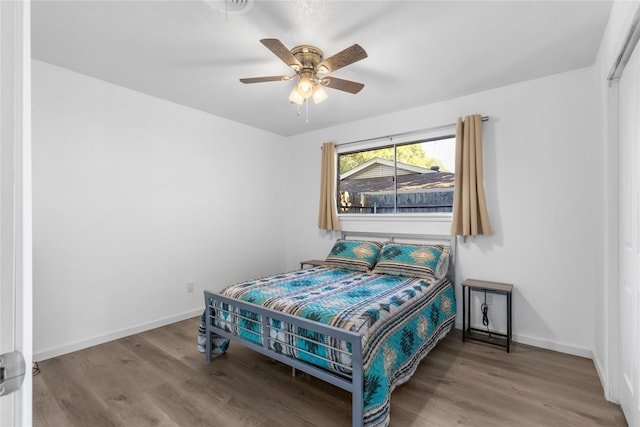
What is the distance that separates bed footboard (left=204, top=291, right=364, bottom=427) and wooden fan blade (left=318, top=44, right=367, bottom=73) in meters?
1.75

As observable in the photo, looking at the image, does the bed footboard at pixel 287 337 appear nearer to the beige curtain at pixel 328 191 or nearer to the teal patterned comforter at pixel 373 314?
the teal patterned comforter at pixel 373 314

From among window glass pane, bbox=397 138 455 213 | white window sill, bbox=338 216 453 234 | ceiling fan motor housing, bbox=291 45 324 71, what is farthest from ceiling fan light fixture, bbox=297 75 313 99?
white window sill, bbox=338 216 453 234

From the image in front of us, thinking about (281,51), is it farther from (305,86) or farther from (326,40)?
(326,40)

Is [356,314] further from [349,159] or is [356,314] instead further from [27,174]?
[349,159]

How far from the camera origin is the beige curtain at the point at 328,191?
4266 mm

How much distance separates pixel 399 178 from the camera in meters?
3.91

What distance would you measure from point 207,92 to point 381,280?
268cm

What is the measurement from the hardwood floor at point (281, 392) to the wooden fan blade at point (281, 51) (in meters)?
2.31

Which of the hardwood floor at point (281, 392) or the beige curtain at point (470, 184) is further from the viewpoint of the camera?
the beige curtain at point (470, 184)

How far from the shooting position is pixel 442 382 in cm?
227

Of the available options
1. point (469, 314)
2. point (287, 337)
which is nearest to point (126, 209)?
point (287, 337)

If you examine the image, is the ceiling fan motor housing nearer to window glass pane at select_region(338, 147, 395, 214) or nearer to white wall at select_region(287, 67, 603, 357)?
white wall at select_region(287, 67, 603, 357)

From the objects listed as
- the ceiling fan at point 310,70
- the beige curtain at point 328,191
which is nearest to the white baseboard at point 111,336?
the beige curtain at point 328,191
